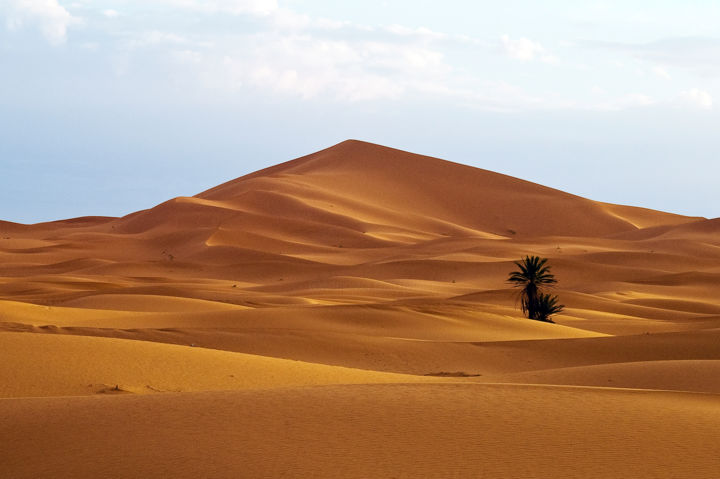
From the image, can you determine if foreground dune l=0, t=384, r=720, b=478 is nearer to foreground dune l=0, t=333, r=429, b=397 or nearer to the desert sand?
the desert sand

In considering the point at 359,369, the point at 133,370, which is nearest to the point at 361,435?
the point at 133,370

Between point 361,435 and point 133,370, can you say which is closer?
point 361,435

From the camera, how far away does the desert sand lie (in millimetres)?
8141

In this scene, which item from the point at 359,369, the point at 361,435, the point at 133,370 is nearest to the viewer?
the point at 361,435

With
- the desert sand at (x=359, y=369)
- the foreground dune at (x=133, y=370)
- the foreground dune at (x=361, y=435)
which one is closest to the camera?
the foreground dune at (x=361, y=435)

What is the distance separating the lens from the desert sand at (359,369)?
26.7 ft

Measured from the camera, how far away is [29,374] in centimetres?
1413

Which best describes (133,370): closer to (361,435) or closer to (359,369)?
(359,369)

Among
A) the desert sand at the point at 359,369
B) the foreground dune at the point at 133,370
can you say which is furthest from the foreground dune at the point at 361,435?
the foreground dune at the point at 133,370

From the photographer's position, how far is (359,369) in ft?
57.4

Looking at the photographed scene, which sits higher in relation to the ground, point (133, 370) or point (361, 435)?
point (133, 370)

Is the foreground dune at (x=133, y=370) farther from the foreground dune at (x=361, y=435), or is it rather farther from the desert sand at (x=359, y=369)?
the foreground dune at (x=361, y=435)

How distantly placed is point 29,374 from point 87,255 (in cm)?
5180

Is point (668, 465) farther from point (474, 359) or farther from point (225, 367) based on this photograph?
point (474, 359)
